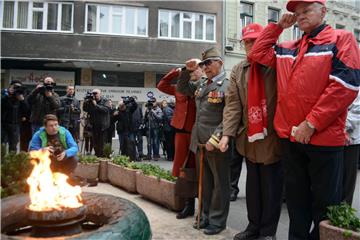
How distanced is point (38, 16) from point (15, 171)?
1773 cm

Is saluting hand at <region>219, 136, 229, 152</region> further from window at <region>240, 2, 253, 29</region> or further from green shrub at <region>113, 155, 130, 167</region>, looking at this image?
window at <region>240, 2, 253, 29</region>

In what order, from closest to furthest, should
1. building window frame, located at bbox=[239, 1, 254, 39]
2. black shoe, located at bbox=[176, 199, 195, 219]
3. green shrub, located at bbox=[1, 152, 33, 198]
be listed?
green shrub, located at bbox=[1, 152, 33, 198] → black shoe, located at bbox=[176, 199, 195, 219] → building window frame, located at bbox=[239, 1, 254, 39]

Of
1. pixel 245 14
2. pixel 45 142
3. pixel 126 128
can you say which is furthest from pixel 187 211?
pixel 245 14

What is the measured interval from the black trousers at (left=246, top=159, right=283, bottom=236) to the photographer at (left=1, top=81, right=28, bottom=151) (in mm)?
7107

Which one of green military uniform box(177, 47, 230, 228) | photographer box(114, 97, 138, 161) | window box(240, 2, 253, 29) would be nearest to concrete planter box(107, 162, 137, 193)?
green military uniform box(177, 47, 230, 228)

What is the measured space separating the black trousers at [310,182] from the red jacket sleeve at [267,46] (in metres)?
0.70

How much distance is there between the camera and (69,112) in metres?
10.6

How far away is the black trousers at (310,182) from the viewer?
3143 millimetres

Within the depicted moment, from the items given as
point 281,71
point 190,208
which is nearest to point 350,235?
point 281,71

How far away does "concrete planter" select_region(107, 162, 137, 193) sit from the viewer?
6.61 meters

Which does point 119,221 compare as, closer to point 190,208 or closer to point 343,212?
point 343,212

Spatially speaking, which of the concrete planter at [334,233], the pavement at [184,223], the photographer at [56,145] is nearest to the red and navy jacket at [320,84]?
the concrete planter at [334,233]

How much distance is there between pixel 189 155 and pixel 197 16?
→ 18125 mm

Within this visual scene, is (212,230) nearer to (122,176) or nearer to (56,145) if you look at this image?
(56,145)
